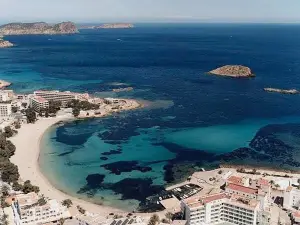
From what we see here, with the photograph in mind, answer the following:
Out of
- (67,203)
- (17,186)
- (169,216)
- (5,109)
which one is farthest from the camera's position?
(5,109)

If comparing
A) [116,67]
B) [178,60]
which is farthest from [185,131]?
[178,60]

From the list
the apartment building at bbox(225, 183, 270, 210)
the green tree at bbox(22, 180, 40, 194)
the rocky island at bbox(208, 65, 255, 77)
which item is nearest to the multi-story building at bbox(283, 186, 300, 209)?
the apartment building at bbox(225, 183, 270, 210)

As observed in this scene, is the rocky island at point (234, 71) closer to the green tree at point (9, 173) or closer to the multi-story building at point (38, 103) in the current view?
the multi-story building at point (38, 103)

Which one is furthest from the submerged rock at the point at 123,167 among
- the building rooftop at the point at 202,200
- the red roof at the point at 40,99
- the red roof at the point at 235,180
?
the red roof at the point at 40,99

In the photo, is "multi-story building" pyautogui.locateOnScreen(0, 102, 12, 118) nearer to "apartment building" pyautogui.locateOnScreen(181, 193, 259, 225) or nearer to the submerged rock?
the submerged rock

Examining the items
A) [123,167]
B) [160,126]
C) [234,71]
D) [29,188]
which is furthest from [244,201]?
[234,71]

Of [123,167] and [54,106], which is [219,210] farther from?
[54,106]
